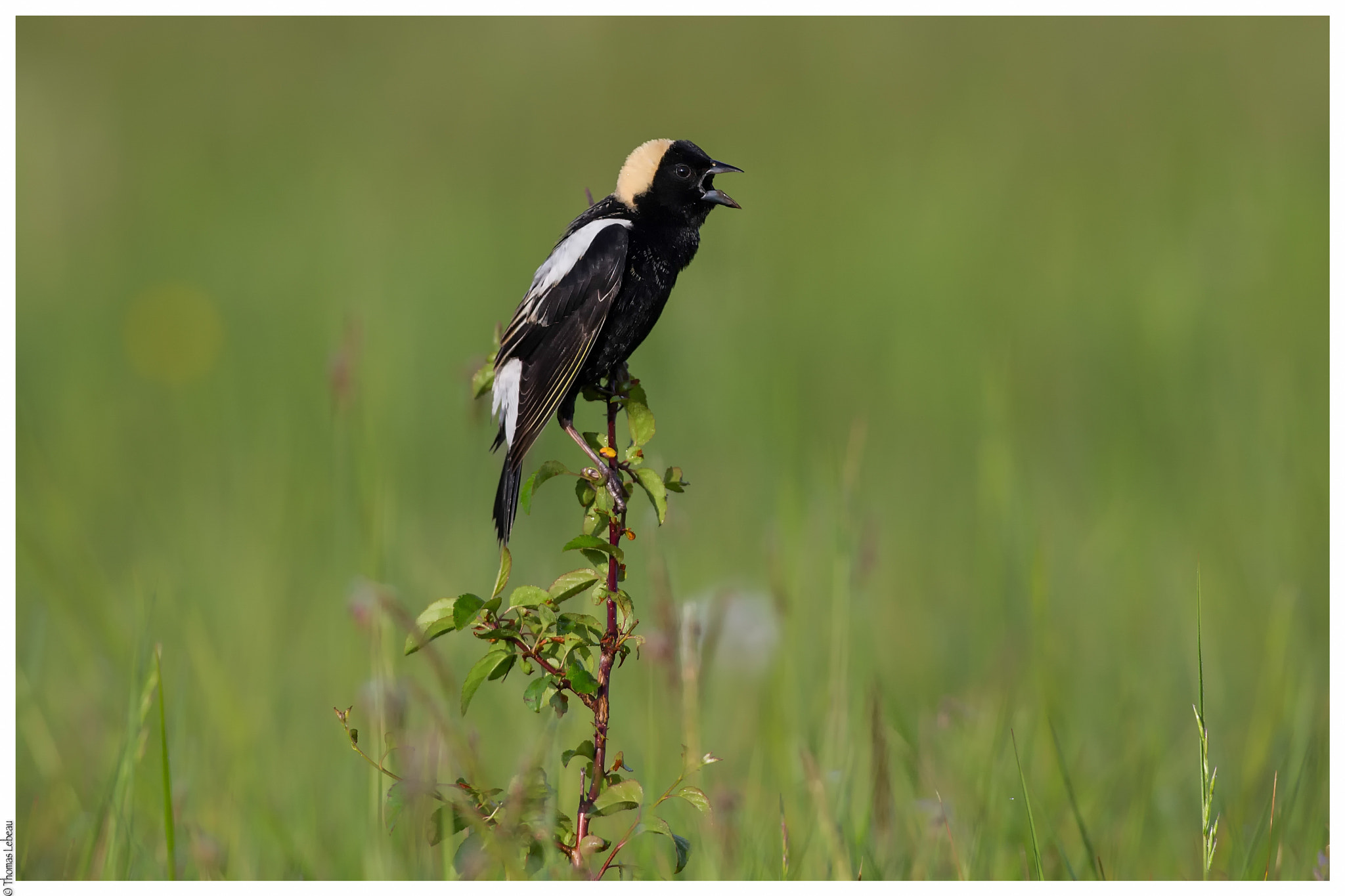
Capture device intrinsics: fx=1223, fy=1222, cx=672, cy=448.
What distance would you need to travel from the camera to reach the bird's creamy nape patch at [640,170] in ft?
8.55

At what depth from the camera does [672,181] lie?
2650 mm

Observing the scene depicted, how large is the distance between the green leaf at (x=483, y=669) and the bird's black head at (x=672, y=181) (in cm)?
130

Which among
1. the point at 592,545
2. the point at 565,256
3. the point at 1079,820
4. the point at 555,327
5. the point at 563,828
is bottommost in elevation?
the point at 1079,820

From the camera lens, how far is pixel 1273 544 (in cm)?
421

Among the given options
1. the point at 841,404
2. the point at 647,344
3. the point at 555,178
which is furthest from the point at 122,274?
the point at 841,404

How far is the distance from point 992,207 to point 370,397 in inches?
185

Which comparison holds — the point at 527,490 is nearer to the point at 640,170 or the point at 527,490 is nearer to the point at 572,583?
the point at 572,583

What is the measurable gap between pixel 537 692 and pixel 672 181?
1.40 meters

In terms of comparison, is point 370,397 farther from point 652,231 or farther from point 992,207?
point 992,207

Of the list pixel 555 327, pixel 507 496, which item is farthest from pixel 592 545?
pixel 555 327

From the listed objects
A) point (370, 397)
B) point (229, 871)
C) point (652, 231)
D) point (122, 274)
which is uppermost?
point (122, 274)

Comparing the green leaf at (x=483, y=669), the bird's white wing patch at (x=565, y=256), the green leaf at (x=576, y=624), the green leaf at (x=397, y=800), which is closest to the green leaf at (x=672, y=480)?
the green leaf at (x=576, y=624)

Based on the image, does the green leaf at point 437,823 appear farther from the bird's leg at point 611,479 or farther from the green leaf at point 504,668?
the bird's leg at point 611,479

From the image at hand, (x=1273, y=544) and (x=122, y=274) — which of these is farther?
(x=122, y=274)
